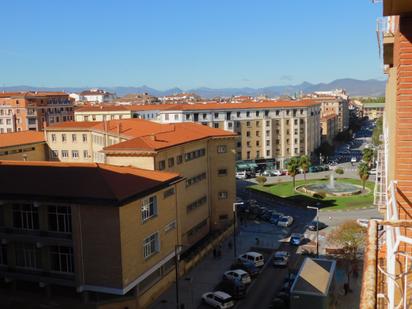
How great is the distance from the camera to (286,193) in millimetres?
68938

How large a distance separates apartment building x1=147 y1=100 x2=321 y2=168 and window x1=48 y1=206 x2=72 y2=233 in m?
57.8

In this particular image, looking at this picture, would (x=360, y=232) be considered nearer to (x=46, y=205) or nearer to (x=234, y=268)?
(x=234, y=268)

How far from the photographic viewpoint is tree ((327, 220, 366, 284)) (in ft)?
119

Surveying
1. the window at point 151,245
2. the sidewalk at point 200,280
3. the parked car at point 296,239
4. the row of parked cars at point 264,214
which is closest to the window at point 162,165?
the window at point 151,245

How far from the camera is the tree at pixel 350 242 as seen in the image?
1433 inches

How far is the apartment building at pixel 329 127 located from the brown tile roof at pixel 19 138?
245 feet

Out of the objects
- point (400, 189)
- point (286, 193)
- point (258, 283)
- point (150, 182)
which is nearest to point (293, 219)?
point (286, 193)

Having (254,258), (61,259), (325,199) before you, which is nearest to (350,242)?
(254,258)

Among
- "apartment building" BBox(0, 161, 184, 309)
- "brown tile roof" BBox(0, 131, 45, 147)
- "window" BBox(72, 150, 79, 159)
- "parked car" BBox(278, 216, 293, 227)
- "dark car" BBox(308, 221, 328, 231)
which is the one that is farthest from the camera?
"window" BBox(72, 150, 79, 159)

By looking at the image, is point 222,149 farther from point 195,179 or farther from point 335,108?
point 335,108

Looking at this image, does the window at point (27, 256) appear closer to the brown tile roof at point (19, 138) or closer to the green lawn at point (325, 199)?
the brown tile roof at point (19, 138)

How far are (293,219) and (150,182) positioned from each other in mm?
26796

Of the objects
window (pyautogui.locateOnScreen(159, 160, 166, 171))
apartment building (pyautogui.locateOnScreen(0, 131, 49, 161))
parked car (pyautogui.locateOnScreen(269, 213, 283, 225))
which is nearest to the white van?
window (pyautogui.locateOnScreen(159, 160, 166, 171))

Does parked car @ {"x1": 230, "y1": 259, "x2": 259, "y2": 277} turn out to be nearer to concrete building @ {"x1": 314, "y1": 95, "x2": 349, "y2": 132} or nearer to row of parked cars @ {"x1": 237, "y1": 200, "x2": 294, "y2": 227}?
row of parked cars @ {"x1": 237, "y1": 200, "x2": 294, "y2": 227}
